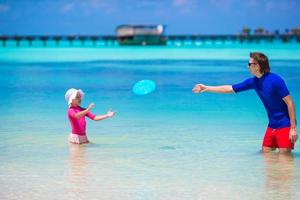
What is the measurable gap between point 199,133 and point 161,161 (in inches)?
91.1

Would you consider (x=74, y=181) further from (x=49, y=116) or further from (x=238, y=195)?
(x=49, y=116)

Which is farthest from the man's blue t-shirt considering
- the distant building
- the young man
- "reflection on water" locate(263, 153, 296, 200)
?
the distant building

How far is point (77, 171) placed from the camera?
6957mm

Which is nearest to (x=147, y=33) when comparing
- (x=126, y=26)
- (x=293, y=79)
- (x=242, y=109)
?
(x=126, y=26)

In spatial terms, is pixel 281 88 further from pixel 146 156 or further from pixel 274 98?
pixel 146 156

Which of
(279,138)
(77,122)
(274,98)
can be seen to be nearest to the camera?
(274,98)

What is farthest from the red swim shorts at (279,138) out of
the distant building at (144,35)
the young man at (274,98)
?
the distant building at (144,35)

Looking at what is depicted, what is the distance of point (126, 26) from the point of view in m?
140

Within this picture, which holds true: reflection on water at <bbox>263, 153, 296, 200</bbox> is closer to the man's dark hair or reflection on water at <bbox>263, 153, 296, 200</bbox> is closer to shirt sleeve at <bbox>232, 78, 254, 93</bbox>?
shirt sleeve at <bbox>232, 78, 254, 93</bbox>

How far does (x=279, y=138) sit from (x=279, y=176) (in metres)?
1.06

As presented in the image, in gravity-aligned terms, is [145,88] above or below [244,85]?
below

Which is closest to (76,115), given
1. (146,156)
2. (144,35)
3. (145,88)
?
(146,156)

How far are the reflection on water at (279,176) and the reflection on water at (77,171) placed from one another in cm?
152

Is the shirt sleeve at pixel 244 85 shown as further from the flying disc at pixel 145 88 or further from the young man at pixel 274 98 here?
the flying disc at pixel 145 88
